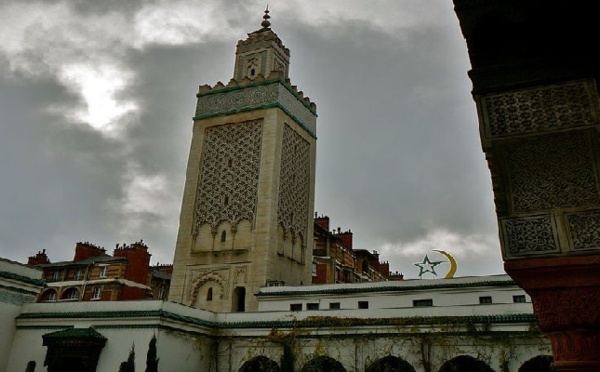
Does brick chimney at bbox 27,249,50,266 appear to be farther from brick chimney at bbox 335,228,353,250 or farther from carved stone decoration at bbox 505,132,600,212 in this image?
carved stone decoration at bbox 505,132,600,212

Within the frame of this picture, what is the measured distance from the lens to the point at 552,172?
3.14 metres

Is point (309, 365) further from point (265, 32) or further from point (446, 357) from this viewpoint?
point (265, 32)

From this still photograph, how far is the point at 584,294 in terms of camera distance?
285 cm

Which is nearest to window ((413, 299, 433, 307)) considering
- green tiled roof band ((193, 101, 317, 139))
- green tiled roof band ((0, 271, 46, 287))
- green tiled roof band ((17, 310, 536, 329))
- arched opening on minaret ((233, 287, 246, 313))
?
green tiled roof band ((17, 310, 536, 329))

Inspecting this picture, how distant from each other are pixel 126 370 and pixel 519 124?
1228cm

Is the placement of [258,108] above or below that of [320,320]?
above

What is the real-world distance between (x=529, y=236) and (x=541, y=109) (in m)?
0.78

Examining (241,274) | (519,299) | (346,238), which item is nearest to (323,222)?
(346,238)

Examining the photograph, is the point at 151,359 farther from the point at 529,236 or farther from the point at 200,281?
the point at 529,236

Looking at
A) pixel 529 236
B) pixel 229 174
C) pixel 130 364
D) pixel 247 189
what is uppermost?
pixel 229 174

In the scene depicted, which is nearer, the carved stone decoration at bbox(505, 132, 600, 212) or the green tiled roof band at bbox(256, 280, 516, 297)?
the carved stone decoration at bbox(505, 132, 600, 212)

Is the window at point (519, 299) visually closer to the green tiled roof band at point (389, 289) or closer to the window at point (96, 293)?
the green tiled roof band at point (389, 289)

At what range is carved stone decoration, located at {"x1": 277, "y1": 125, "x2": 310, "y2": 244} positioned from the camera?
2053cm

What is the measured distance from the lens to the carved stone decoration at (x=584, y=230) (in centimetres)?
293
